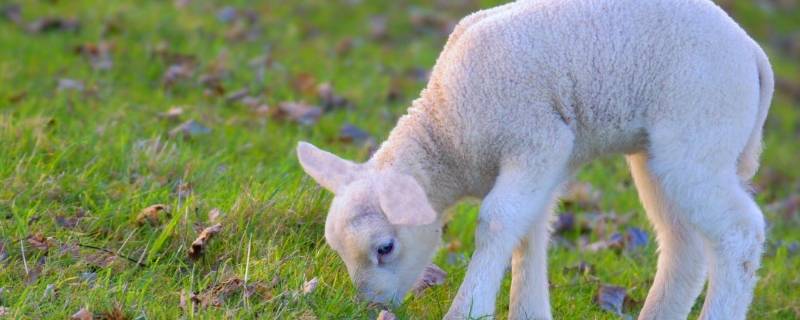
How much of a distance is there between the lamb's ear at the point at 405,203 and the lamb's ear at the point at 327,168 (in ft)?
0.67

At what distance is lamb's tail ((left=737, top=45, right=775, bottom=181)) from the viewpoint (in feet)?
15.2

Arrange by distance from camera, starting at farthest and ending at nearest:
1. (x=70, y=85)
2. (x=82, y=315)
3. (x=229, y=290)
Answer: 1. (x=70, y=85)
2. (x=229, y=290)
3. (x=82, y=315)

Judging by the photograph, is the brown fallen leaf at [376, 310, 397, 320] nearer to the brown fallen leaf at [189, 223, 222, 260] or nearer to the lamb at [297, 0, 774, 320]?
the lamb at [297, 0, 774, 320]

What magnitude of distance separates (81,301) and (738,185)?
93.7 inches

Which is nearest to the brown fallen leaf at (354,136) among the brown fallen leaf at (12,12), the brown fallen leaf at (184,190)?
the brown fallen leaf at (184,190)

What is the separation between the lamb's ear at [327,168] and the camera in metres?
4.52

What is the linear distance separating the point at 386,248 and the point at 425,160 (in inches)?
15.7

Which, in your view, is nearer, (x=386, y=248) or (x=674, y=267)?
(x=386, y=248)

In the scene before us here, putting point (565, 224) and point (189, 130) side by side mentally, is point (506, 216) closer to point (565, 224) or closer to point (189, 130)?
point (565, 224)

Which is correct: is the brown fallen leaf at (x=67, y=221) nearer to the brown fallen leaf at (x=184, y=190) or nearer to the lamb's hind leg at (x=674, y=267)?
the brown fallen leaf at (x=184, y=190)

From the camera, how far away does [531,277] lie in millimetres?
4750

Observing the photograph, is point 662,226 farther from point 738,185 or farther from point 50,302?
point 50,302

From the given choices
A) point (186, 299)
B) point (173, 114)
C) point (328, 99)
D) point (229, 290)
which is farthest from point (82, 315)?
point (328, 99)

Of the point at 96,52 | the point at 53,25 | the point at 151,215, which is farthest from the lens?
the point at 53,25
